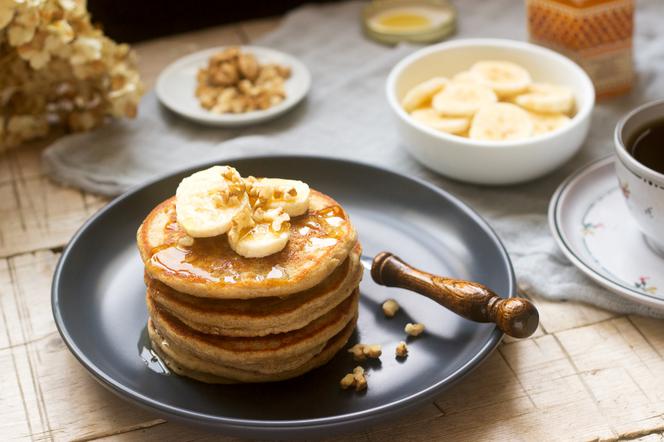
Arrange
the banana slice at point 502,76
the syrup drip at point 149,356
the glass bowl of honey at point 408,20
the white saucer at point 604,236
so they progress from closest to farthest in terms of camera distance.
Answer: the syrup drip at point 149,356 < the white saucer at point 604,236 < the banana slice at point 502,76 < the glass bowl of honey at point 408,20

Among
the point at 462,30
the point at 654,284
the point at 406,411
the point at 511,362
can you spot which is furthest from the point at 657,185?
the point at 462,30

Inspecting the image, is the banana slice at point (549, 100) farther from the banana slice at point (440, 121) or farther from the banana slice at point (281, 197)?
the banana slice at point (281, 197)

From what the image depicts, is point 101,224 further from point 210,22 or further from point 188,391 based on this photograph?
point 210,22

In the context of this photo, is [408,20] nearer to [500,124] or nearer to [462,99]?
[462,99]

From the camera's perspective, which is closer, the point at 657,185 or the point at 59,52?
the point at 657,185

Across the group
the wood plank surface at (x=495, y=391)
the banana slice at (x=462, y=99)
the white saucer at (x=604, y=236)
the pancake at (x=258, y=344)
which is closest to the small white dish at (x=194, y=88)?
the banana slice at (x=462, y=99)
